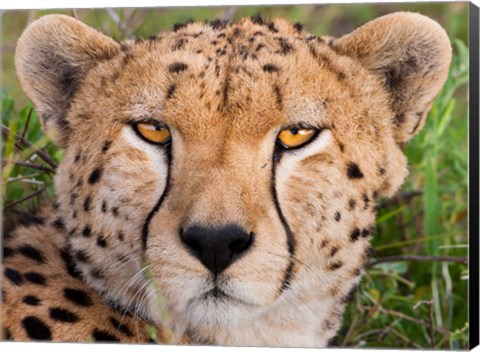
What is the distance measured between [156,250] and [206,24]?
0.70 m

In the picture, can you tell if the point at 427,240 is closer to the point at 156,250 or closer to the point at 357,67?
the point at 357,67

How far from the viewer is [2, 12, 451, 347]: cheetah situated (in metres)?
2.61

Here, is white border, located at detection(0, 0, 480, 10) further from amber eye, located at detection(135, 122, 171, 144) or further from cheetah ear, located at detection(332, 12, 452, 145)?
amber eye, located at detection(135, 122, 171, 144)

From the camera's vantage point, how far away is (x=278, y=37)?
285 cm

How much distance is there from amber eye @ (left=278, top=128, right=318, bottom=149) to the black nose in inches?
12.1

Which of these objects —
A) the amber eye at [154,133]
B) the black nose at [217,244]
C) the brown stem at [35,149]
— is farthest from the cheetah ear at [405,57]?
the brown stem at [35,149]

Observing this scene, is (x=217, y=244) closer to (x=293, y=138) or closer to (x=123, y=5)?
(x=293, y=138)

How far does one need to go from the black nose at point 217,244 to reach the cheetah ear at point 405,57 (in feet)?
2.15

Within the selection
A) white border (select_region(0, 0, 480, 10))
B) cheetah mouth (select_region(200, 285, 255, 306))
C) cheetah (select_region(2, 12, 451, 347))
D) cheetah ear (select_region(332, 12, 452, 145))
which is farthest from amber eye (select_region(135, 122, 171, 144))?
white border (select_region(0, 0, 480, 10))

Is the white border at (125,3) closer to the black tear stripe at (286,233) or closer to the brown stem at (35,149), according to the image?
the brown stem at (35,149)

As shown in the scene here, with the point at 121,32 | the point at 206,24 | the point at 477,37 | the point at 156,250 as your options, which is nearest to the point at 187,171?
the point at 156,250

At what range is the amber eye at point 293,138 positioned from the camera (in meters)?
2.69

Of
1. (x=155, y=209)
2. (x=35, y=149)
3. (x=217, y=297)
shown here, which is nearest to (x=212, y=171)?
(x=155, y=209)

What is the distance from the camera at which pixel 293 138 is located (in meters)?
2.69
